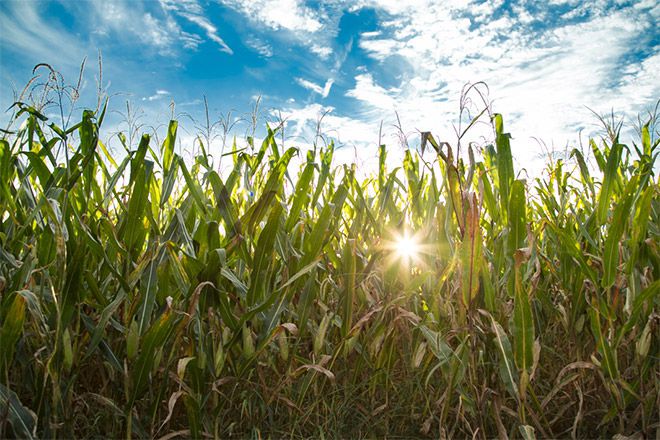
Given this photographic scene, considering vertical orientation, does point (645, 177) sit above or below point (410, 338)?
above

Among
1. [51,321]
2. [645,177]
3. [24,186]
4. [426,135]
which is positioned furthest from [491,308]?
[24,186]

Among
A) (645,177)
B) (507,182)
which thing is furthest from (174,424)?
(645,177)

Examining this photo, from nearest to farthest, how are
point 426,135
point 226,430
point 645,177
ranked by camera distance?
1. point 426,135
2. point 226,430
3. point 645,177

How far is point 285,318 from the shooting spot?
1602mm

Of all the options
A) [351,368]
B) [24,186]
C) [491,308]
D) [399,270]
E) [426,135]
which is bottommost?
[351,368]

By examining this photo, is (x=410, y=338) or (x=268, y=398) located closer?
(x=268, y=398)

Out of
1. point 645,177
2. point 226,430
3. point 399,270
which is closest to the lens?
point 226,430

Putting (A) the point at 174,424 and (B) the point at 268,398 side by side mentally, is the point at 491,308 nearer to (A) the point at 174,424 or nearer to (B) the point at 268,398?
(B) the point at 268,398

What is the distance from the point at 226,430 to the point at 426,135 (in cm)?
98

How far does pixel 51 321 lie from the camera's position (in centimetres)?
122

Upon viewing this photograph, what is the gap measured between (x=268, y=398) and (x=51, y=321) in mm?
631

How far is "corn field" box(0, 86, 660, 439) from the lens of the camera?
1189 mm

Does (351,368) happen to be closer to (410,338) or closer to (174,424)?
(410,338)

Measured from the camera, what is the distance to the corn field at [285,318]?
1.19 metres
